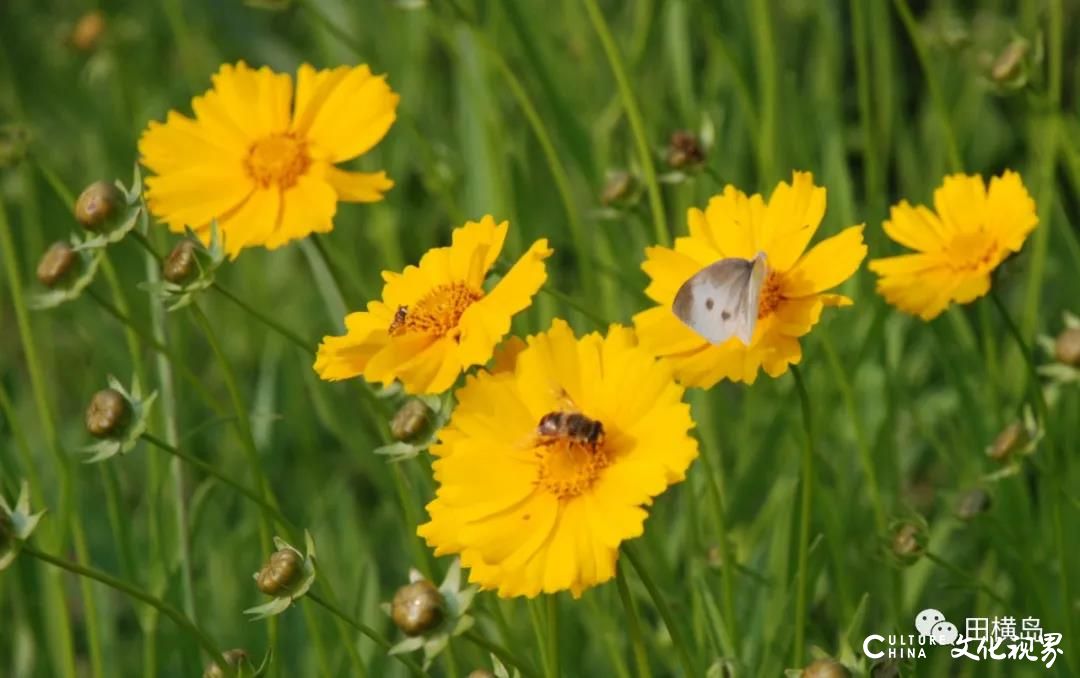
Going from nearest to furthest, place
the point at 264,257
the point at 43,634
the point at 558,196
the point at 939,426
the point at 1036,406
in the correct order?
the point at 1036,406 → the point at 43,634 → the point at 939,426 → the point at 558,196 → the point at 264,257

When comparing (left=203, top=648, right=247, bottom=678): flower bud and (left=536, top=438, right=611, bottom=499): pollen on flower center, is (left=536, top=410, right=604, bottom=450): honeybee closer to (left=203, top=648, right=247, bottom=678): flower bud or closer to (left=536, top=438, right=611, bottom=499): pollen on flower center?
(left=536, top=438, right=611, bottom=499): pollen on flower center

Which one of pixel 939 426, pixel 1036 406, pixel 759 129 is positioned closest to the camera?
pixel 1036 406

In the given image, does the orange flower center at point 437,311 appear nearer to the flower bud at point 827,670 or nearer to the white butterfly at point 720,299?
the white butterfly at point 720,299

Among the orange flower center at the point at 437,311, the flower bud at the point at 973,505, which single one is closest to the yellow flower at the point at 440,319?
the orange flower center at the point at 437,311

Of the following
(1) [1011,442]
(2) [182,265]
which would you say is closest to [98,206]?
(2) [182,265]

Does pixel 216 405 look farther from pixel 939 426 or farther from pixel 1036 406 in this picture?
pixel 939 426

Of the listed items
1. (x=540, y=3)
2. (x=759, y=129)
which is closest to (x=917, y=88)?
(x=540, y=3)

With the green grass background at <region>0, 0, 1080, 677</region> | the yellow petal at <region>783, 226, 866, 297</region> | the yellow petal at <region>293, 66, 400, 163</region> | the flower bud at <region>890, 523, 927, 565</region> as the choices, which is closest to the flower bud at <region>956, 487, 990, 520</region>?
the green grass background at <region>0, 0, 1080, 677</region>
